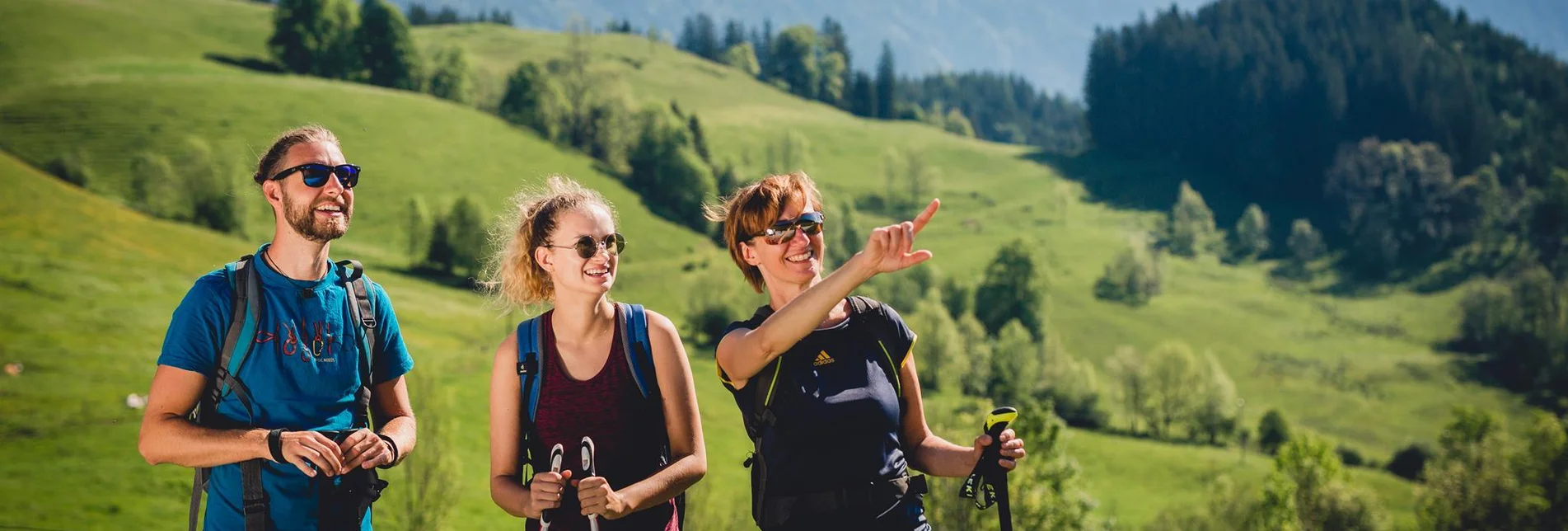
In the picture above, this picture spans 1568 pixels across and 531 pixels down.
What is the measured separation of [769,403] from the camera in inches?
198

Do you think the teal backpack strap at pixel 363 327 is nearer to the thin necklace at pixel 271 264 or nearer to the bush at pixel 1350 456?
the thin necklace at pixel 271 264

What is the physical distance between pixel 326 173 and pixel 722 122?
162 m

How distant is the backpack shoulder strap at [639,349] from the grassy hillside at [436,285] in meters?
32.9

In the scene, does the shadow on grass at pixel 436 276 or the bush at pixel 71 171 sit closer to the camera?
the bush at pixel 71 171

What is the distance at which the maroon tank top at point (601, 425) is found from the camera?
16.4 feet

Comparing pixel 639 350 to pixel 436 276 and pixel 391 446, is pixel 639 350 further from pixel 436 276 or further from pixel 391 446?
pixel 436 276

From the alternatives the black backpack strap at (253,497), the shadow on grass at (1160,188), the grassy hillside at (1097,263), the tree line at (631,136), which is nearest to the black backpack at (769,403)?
the black backpack strap at (253,497)

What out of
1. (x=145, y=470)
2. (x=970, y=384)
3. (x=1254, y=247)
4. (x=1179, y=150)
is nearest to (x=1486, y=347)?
(x=1254, y=247)

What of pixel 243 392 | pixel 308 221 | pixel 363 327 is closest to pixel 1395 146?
pixel 363 327

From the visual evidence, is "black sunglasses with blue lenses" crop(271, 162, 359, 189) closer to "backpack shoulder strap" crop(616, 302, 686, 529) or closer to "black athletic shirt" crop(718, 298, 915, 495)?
"backpack shoulder strap" crop(616, 302, 686, 529)

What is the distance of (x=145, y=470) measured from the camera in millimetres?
36844

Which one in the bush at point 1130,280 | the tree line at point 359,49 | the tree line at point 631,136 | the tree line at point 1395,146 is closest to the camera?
the bush at point 1130,280

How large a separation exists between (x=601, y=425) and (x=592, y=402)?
114 millimetres

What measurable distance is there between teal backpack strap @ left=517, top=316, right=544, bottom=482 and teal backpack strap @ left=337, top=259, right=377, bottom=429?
0.73 meters
